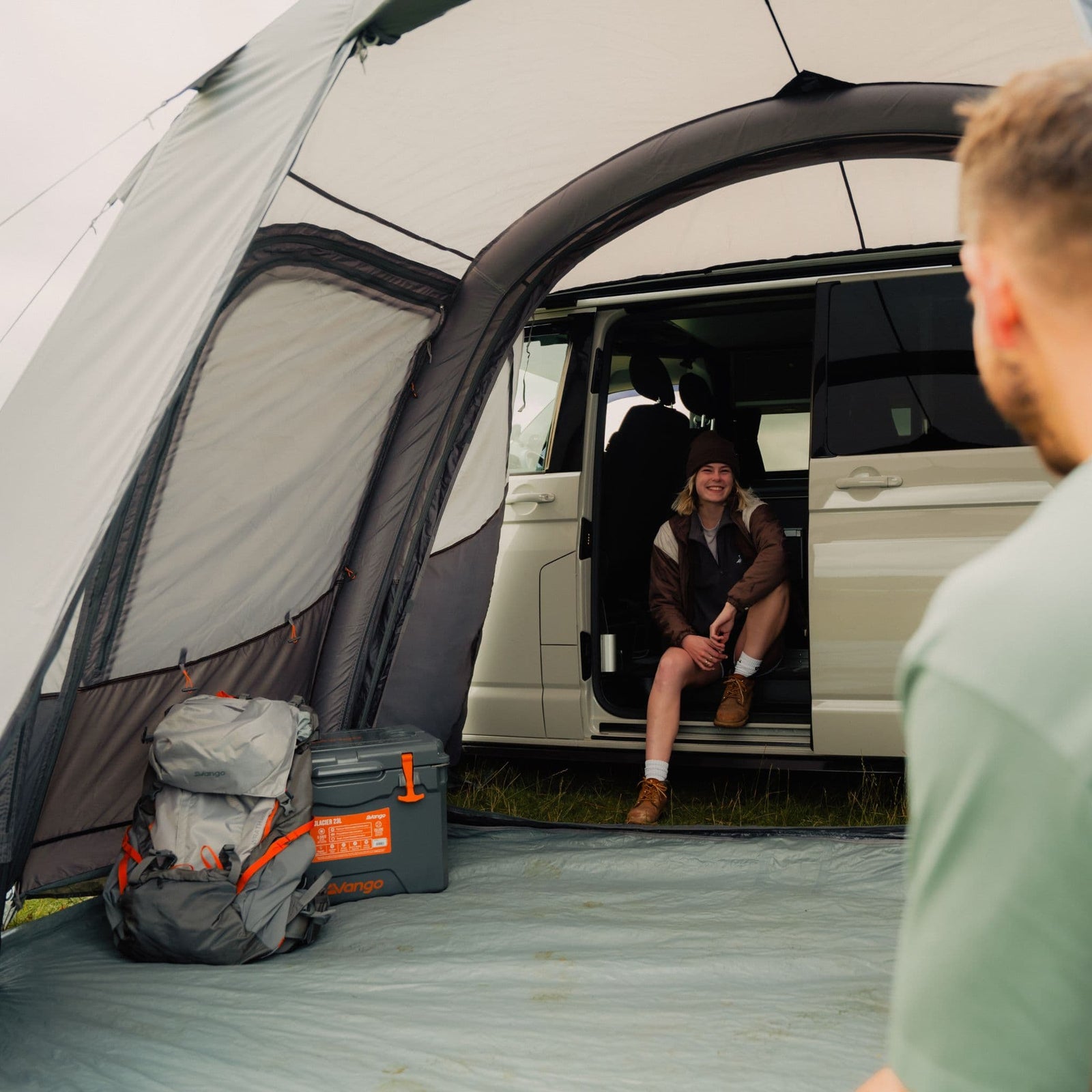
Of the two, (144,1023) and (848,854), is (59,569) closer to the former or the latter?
(144,1023)

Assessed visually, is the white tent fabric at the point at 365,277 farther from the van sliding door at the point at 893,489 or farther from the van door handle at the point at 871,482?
the van door handle at the point at 871,482

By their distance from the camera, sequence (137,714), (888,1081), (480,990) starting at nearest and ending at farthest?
(888,1081), (480,990), (137,714)

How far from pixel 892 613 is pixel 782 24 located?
180cm

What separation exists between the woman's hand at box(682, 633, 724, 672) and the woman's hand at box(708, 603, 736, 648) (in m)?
0.02

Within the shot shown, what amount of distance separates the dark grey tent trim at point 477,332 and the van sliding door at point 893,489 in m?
0.69

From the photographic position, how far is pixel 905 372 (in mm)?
3697

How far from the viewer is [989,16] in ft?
9.29

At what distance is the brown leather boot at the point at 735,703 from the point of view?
12.6 feet

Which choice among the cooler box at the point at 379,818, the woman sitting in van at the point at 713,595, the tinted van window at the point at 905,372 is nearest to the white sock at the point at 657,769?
the woman sitting in van at the point at 713,595

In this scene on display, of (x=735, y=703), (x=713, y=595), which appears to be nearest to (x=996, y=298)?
(x=735, y=703)

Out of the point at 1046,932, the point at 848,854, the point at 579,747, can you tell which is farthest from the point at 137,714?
the point at 1046,932

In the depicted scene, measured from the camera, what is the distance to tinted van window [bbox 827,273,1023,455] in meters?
3.56

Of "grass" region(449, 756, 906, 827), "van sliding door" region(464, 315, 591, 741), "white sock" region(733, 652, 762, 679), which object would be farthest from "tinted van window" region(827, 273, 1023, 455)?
"grass" region(449, 756, 906, 827)

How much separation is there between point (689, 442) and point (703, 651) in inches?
41.3
